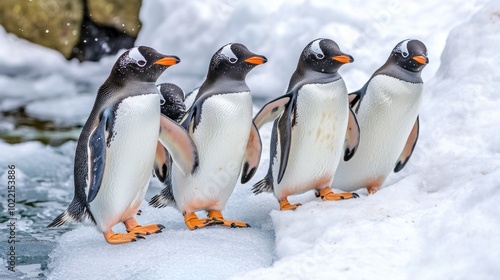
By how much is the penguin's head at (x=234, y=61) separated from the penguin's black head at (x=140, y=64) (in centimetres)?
20

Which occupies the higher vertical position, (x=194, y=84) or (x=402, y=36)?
(x=402, y=36)

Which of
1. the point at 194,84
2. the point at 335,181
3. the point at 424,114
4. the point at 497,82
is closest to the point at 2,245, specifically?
the point at 335,181

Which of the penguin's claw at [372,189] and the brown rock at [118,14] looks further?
the brown rock at [118,14]

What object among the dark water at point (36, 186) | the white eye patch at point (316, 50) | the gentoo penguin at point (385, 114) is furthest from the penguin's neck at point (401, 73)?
the dark water at point (36, 186)

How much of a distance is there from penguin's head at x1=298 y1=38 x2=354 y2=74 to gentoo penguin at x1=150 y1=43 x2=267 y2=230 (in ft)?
0.70

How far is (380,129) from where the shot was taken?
2.86 meters

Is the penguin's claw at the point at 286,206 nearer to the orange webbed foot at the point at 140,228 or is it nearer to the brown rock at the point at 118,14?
the orange webbed foot at the point at 140,228

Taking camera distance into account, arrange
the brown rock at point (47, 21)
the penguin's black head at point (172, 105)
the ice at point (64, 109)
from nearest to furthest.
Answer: the penguin's black head at point (172, 105) < the ice at point (64, 109) < the brown rock at point (47, 21)

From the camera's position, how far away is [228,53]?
8.33 ft

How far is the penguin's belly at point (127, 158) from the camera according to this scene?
2.34 metres

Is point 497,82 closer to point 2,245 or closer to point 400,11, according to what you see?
point 2,245

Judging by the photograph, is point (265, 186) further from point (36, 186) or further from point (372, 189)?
point (36, 186)

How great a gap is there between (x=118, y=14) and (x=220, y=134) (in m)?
4.57

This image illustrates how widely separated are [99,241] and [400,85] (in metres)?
1.16
